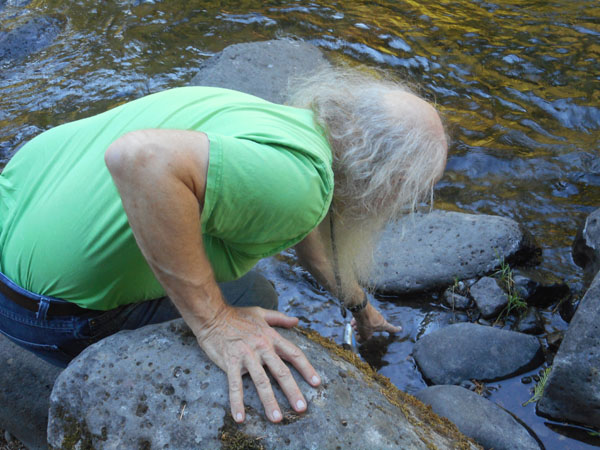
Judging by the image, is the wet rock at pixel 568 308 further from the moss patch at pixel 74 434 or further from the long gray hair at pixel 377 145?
the moss patch at pixel 74 434

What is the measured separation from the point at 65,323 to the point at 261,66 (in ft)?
14.2

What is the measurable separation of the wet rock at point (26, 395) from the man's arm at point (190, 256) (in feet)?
4.33

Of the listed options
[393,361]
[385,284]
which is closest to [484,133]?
[385,284]

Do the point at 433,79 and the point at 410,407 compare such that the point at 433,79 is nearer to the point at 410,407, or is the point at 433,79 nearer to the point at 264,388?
the point at 410,407

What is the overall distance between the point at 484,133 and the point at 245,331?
12.5 feet

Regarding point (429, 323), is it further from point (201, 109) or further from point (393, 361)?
point (201, 109)

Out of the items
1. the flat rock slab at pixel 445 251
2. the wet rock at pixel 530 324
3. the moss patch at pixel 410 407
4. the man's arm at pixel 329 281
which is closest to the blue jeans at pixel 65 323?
the moss patch at pixel 410 407

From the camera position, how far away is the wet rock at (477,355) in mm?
2967

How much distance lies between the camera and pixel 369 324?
3.27 m

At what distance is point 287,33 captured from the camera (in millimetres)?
6809

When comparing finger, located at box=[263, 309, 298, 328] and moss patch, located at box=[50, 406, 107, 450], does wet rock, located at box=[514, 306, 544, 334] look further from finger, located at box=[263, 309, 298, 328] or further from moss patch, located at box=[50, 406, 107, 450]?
moss patch, located at box=[50, 406, 107, 450]

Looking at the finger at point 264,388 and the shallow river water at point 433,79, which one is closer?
the finger at point 264,388

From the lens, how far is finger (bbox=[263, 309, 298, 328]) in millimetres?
1994

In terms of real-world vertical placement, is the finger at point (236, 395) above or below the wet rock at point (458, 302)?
above
